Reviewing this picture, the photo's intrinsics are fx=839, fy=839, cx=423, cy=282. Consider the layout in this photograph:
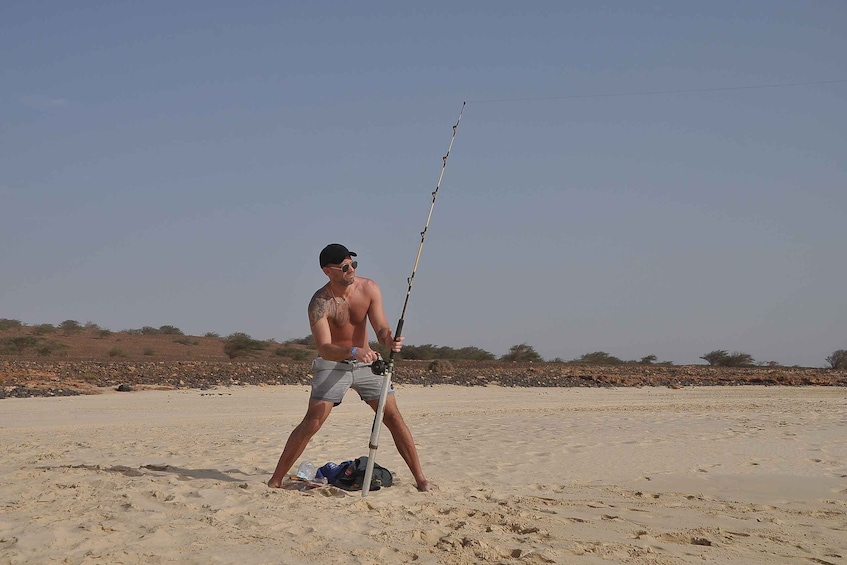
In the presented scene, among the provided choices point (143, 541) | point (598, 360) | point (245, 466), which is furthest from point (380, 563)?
point (598, 360)

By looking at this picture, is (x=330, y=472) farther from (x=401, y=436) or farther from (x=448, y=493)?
(x=448, y=493)

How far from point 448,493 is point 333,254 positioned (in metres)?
2.10

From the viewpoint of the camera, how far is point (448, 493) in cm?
666

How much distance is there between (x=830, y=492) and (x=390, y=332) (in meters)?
4.08

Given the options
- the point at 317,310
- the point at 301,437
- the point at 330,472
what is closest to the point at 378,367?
the point at 317,310

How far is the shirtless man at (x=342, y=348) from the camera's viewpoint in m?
6.51

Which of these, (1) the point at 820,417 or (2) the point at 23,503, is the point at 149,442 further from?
(1) the point at 820,417

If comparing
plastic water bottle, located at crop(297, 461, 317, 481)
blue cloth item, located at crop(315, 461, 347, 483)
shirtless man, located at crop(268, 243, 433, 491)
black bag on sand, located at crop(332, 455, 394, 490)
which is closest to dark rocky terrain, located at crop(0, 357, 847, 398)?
plastic water bottle, located at crop(297, 461, 317, 481)

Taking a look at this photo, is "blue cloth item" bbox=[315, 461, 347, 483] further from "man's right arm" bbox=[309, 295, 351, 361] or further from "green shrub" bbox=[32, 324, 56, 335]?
"green shrub" bbox=[32, 324, 56, 335]

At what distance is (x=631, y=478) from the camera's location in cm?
808

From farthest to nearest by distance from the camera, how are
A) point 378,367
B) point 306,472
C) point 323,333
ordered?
point 306,472, point 323,333, point 378,367

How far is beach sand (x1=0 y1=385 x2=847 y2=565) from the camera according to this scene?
473cm

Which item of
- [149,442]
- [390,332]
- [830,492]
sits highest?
[390,332]

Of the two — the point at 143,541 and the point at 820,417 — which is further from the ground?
the point at 820,417
